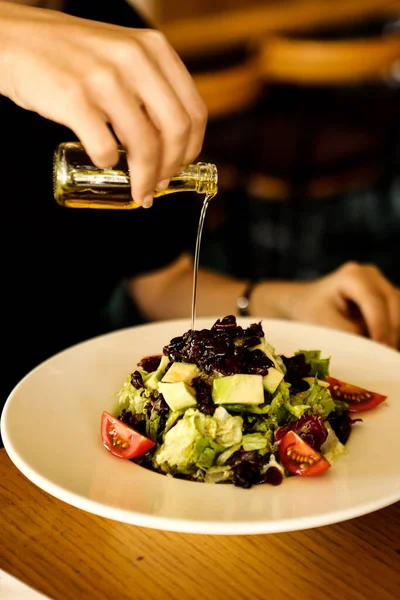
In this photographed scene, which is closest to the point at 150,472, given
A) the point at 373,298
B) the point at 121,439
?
the point at 121,439

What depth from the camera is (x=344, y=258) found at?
4.57 metres

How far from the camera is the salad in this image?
3.56 feet

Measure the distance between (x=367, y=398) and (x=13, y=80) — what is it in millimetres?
778

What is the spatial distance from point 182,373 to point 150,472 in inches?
6.9

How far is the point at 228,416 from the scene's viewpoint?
1126 mm

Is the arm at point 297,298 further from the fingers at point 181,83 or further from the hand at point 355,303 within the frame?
the fingers at point 181,83

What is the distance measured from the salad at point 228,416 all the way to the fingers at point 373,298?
1.36 ft

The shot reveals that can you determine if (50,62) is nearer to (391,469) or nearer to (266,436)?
(266,436)

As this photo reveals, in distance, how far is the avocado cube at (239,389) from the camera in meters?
1.12

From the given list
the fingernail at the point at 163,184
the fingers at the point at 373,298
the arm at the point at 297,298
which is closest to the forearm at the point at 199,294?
the arm at the point at 297,298

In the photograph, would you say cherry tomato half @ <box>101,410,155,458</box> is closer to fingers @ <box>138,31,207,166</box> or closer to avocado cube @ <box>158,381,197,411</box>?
avocado cube @ <box>158,381,197,411</box>

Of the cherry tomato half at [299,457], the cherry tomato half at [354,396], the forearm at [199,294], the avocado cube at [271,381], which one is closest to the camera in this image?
the cherry tomato half at [299,457]

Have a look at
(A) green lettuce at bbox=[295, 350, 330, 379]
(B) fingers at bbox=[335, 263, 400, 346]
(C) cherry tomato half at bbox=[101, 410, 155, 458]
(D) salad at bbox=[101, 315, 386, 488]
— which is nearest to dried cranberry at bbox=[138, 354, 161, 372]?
(D) salad at bbox=[101, 315, 386, 488]

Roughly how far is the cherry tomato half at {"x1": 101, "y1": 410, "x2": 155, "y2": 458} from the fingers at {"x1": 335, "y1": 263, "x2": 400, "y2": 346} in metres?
0.72
